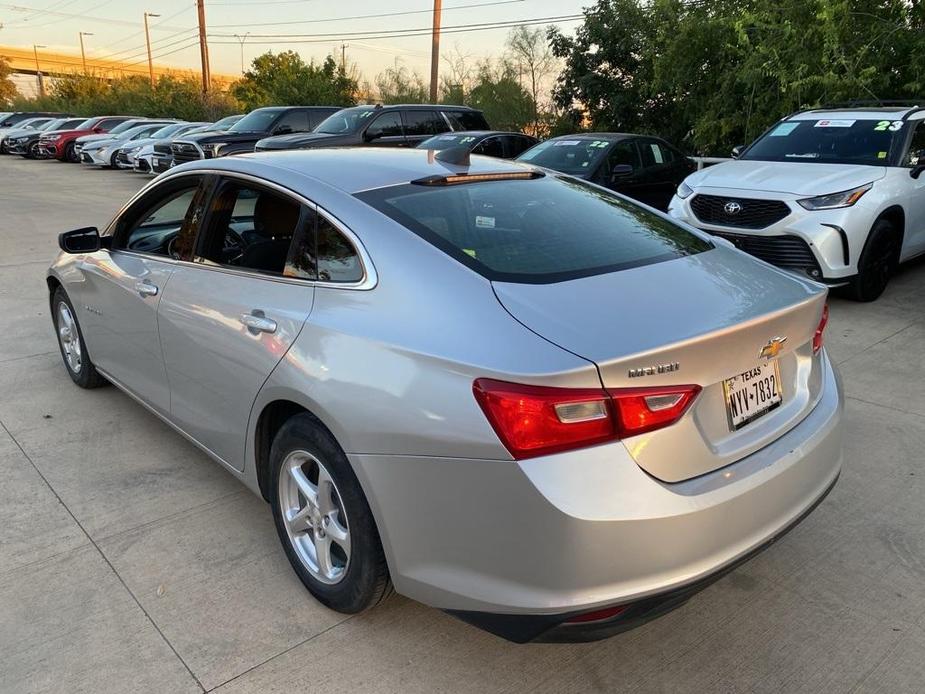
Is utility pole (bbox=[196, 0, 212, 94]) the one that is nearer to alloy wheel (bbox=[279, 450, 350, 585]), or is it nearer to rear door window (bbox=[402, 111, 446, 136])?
rear door window (bbox=[402, 111, 446, 136])

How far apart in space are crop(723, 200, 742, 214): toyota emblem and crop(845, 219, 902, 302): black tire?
1103 millimetres

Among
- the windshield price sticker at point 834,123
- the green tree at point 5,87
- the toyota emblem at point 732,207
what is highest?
the green tree at point 5,87

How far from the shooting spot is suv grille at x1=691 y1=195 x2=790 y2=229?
21.3 ft

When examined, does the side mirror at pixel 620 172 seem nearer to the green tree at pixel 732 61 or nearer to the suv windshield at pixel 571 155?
the suv windshield at pixel 571 155

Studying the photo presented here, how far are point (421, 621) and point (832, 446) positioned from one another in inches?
61.5

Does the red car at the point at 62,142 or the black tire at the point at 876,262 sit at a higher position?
the red car at the point at 62,142

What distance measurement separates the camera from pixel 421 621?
269 cm

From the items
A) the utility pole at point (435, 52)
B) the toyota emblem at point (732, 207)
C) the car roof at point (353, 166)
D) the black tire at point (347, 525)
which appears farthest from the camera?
the utility pole at point (435, 52)

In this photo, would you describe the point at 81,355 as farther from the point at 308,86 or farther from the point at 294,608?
the point at 308,86

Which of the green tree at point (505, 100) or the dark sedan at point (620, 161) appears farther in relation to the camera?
the green tree at point (505, 100)

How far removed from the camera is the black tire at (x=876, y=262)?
21.5ft

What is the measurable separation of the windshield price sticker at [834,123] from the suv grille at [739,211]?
1.83 metres

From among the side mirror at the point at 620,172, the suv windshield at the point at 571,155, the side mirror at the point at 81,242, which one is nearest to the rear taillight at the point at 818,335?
the side mirror at the point at 81,242

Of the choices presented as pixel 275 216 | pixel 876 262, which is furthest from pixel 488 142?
pixel 275 216
